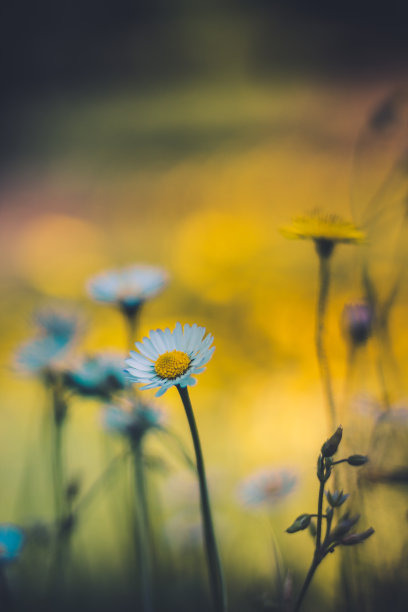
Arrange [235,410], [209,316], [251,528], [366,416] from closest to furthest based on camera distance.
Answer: [366,416] → [251,528] → [235,410] → [209,316]

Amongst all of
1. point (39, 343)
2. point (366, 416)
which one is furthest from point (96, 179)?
point (366, 416)

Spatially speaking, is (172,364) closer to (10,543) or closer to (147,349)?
(147,349)

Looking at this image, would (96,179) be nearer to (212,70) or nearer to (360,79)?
(212,70)

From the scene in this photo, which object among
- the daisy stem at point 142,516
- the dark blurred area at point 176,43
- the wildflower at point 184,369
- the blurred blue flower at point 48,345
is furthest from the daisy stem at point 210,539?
the dark blurred area at point 176,43

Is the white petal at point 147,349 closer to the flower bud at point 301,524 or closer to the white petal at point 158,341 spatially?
the white petal at point 158,341

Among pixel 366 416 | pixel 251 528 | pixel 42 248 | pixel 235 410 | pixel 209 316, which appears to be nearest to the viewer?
pixel 366 416

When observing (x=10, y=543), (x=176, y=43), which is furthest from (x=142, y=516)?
(x=176, y=43)

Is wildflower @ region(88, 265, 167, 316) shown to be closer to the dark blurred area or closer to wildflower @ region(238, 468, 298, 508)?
wildflower @ region(238, 468, 298, 508)
